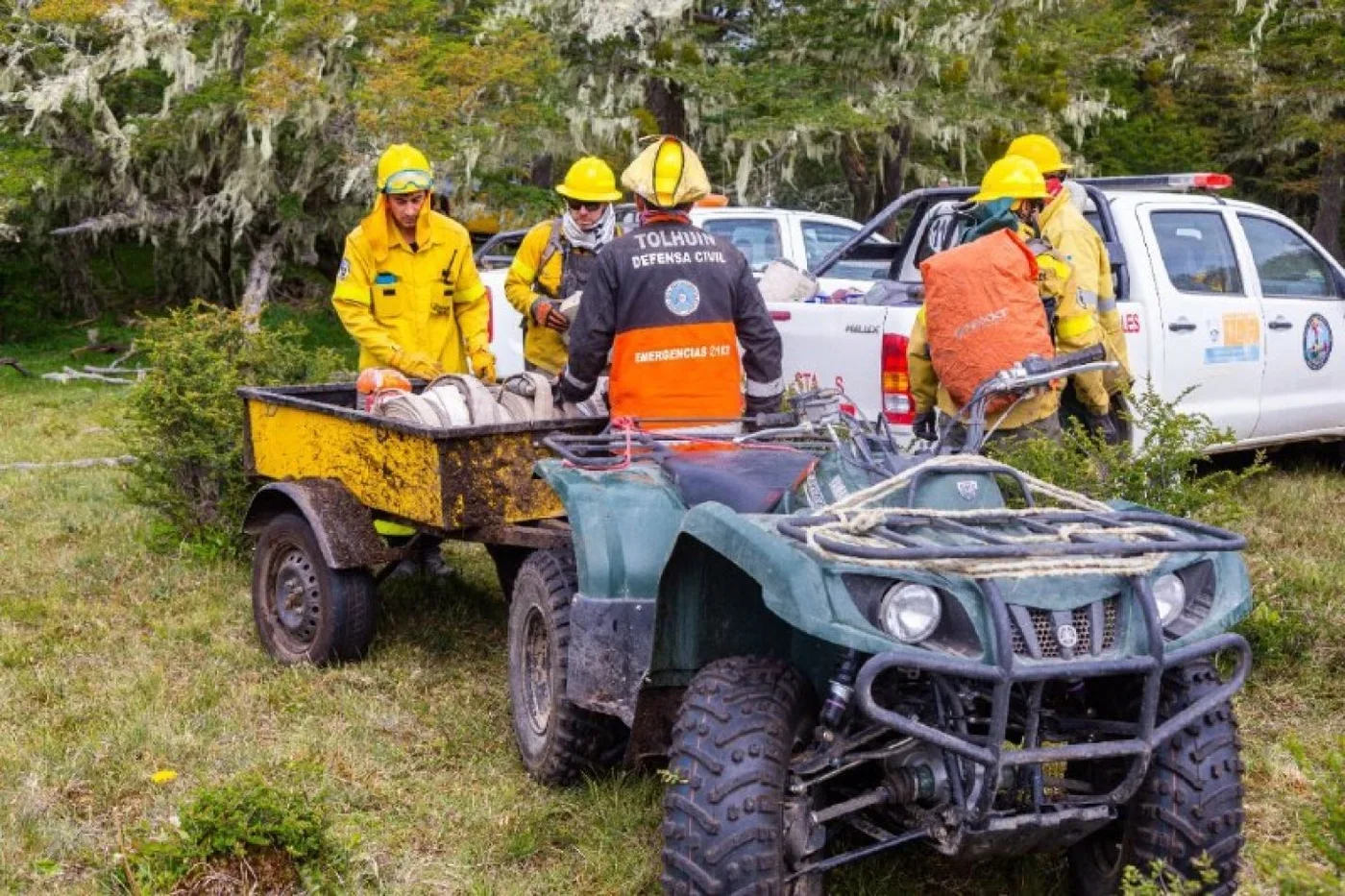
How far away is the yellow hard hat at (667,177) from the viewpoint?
201 inches

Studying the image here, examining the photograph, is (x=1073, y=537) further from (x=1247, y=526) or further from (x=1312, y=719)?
(x=1247, y=526)

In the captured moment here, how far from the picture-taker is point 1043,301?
6.11 m

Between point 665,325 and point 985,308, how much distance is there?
1.14 meters

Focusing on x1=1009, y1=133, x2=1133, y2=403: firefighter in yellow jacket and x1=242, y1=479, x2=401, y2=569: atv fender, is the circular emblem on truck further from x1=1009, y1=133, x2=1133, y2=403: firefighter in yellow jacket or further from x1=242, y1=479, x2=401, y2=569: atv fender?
x1=242, y1=479, x2=401, y2=569: atv fender

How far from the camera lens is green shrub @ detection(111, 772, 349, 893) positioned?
3861 millimetres

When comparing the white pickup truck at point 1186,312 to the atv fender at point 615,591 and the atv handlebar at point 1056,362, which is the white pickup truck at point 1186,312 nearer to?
the atv handlebar at point 1056,362

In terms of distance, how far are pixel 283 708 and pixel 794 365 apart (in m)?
3.08

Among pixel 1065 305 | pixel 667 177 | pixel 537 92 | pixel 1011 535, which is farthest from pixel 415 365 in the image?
pixel 537 92

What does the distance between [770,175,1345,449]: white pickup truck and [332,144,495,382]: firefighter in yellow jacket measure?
1.58m

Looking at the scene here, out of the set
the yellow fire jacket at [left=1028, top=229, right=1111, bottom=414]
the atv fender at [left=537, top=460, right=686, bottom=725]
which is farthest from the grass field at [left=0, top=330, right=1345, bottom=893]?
the yellow fire jacket at [left=1028, top=229, right=1111, bottom=414]

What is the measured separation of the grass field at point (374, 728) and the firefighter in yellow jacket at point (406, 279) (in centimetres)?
114

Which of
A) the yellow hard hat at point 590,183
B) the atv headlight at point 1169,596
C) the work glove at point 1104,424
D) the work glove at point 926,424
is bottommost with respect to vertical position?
the work glove at point 1104,424

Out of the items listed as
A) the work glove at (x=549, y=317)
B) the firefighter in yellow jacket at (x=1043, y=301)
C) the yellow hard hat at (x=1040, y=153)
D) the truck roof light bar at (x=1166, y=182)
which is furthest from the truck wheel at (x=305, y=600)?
the truck roof light bar at (x=1166, y=182)

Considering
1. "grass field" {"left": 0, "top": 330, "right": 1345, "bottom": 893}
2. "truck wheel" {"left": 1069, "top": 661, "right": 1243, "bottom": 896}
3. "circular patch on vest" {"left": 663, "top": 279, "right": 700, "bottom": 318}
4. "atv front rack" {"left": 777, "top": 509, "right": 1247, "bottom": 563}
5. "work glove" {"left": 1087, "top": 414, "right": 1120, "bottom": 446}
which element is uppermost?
"circular patch on vest" {"left": 663, "top": 279, "right": 700, "bottom": 318}
